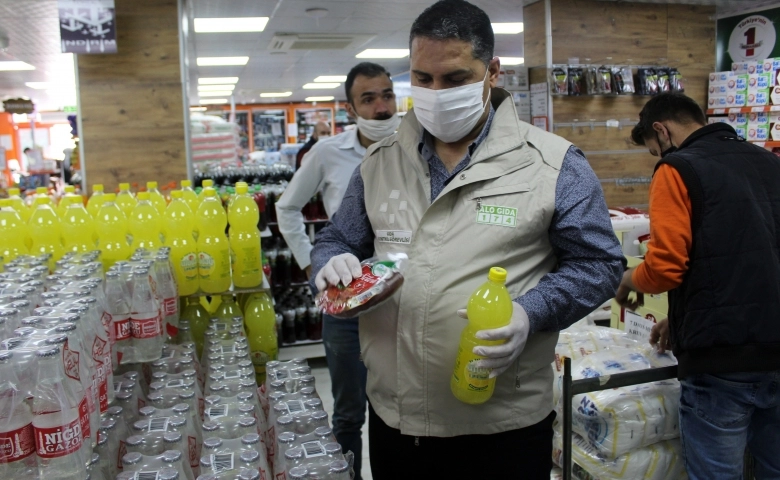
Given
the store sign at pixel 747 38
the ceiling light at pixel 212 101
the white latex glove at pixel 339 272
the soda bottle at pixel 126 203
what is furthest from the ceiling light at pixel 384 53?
the ceiling light at pixel 212 101

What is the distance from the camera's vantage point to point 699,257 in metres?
2.12

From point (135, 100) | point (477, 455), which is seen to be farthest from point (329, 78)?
point (477, 455)

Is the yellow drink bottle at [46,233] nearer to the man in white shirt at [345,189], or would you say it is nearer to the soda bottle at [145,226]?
the soda bottle at [145,226]

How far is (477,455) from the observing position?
5.32ft

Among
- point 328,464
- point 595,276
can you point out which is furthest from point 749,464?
point 328,464

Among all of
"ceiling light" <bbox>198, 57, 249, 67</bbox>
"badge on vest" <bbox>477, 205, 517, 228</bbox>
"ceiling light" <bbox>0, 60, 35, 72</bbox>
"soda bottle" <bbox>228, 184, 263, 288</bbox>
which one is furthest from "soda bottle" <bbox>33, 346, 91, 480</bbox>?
"ceiling light" <bbox>0, 60, 35, 72</bbox>

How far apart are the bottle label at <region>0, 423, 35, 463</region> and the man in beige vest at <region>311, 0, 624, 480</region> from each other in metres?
0.70

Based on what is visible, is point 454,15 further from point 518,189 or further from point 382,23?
point 382,23

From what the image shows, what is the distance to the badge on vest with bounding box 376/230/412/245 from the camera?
1.62 metres

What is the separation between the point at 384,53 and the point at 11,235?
800 centimetres

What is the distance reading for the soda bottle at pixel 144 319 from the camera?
1970 millimetres

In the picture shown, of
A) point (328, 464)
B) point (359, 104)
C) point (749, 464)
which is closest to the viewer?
point (328, 464)

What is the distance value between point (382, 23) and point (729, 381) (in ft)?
20.3

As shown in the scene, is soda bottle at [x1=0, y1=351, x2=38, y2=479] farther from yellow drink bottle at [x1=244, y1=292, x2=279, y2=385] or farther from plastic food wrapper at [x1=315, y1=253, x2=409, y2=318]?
yellow drink bottle at [x1=244, y1=292, x2=279, y2=385]
